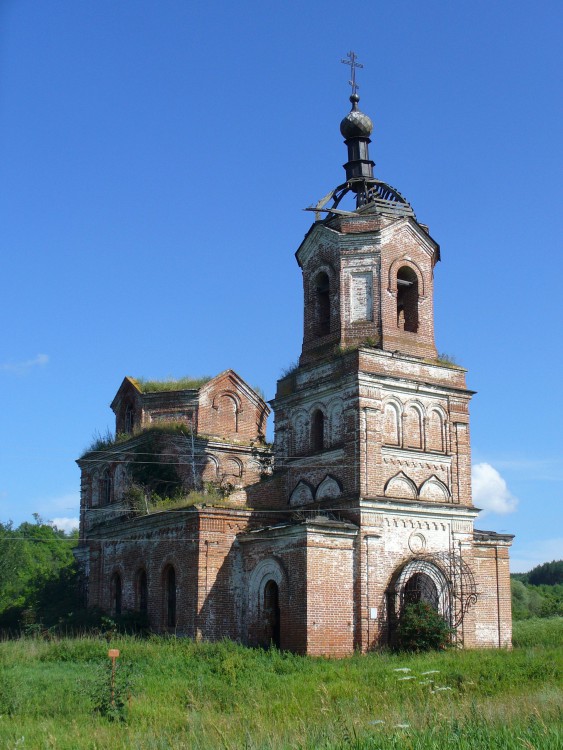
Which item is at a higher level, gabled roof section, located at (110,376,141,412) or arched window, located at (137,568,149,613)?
gabled roof section, located at (110,376,141,412)

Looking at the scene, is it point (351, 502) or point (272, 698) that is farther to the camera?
Result: point (351, 502)

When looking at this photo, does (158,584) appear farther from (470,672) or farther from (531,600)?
(531,600)

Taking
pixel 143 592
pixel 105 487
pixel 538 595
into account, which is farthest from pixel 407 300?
Answer: pixel 538 595

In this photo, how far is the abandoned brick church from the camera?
20.5 meters

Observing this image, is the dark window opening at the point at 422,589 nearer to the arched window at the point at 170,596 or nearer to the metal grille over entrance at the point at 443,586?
the metal grille over entrance at the point at 443,586

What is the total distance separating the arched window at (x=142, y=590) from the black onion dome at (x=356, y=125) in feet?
46.0

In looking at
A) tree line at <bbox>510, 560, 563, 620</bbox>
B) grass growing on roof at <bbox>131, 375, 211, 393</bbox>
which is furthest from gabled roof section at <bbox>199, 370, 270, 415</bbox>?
tree line at <bbox>510, 560, 563, 620</bbox>

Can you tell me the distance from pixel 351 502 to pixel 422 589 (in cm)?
290

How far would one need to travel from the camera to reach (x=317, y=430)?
23.1 m

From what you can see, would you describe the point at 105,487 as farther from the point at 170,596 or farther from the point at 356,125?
the point at 356,125

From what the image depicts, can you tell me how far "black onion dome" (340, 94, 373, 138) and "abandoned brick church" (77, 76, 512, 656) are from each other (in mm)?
38

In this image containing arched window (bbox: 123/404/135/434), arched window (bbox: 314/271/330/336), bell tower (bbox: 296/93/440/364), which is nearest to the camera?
bell tower (bbox: 296/93/440/364)

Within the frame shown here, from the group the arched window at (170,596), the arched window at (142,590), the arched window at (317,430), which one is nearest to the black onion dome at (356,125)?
the arched window at (317,430)

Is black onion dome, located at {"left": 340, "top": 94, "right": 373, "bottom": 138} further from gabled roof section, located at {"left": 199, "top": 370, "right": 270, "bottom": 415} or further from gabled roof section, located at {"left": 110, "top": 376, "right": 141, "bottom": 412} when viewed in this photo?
gabled roof section, located at {"left": 110, "top": 376, "right": 141, "bottom": 412}
